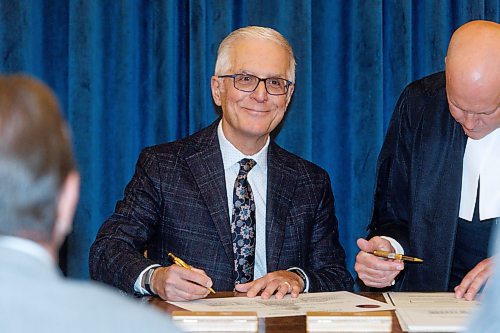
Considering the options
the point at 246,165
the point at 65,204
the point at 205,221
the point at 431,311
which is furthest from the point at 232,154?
the point at 65,204

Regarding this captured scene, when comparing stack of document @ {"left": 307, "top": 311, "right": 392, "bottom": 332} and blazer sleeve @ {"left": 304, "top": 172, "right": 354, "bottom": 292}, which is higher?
stack of document @ {"left": 307, "top": 311, "right": 392, "bottom": 332}

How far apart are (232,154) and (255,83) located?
29cm

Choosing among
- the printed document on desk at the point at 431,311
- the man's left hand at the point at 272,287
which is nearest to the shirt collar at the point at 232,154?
the man's left hand at the point at 272,287

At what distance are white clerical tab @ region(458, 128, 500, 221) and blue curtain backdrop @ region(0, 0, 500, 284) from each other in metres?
0.85

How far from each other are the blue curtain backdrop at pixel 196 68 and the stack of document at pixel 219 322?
181 cm

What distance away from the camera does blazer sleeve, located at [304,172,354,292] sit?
2967 mm

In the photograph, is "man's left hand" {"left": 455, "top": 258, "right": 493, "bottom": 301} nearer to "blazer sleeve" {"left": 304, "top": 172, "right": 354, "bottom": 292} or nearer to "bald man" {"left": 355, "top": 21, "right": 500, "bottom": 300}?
"bald man" {"left": 355, "top": 21, "right": 500, "bottom": 300}

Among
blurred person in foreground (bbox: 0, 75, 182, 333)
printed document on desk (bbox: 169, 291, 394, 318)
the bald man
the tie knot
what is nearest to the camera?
blurred person in foreground (bbox: 0, 75, 182, 333)

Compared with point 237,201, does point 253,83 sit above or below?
above

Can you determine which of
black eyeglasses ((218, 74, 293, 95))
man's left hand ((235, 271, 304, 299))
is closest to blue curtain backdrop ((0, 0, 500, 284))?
black eyeglasses ((218, 74, 293, 95))

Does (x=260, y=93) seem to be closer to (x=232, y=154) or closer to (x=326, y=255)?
(x=232, y=154)

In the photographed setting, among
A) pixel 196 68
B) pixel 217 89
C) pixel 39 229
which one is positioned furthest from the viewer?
pixel 196 68

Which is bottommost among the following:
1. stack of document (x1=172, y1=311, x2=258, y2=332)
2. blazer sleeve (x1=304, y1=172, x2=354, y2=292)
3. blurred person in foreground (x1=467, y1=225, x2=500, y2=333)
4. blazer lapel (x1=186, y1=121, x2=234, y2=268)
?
blazer sleeve (x1=304, y1=172, x2=354, y2=292)

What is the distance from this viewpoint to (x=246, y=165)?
3225 mm
